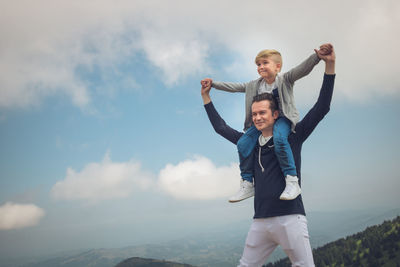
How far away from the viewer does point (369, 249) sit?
37.0m

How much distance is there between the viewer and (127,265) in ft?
365

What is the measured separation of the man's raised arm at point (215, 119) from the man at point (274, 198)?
595 mm

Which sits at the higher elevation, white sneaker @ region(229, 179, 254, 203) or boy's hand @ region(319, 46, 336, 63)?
boy's hand @ region(319, 46, 336, 63)

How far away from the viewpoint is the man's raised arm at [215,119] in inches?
171

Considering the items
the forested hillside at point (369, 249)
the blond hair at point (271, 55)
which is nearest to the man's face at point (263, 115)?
the blond hair at point (271, 55)

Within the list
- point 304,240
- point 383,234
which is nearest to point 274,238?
point 304,240

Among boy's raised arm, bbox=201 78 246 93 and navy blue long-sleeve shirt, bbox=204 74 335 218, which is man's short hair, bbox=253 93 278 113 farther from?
boy's raised arm, bbox=201 78 246 93

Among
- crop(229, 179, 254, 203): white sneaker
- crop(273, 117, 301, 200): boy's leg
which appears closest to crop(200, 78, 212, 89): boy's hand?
crop(273, 117, 301, 200): boy's leg

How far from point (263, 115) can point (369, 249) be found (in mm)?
42088

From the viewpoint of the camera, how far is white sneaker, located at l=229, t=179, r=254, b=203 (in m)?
3.67

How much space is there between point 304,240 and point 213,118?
2174 millimetres

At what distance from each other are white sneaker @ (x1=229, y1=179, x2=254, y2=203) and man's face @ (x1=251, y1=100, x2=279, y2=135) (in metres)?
0.75

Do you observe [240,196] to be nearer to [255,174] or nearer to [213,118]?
Answer: [255,174]

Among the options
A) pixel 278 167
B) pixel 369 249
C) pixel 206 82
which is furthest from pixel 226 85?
pixel 369 249
